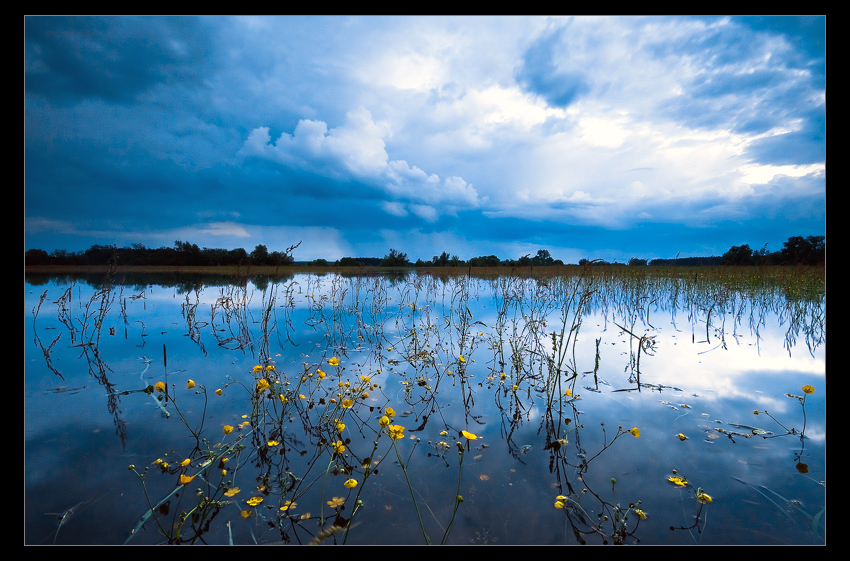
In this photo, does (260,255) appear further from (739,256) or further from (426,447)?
(739,256)

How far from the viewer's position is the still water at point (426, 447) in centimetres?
145

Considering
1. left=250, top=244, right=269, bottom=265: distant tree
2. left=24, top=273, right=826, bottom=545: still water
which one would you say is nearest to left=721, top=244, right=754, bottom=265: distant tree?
left=24, top=273, right=826, bottom=545: still water

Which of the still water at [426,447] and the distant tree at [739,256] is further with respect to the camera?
the distant tree at [739,256]

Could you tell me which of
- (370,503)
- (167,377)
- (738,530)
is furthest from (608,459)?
(167,377)

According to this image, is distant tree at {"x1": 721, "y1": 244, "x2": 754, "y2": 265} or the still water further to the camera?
distant tree at {"x1": 721, "y1": 244, "x2": 754, "y2": 265}

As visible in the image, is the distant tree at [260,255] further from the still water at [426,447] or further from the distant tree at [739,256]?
the distant tree at [739,256]

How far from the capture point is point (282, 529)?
1.41m

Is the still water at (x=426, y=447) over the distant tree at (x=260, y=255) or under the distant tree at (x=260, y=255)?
under

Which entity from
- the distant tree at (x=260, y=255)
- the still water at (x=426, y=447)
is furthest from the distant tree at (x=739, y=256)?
the distant tree at (x=260, y=255)

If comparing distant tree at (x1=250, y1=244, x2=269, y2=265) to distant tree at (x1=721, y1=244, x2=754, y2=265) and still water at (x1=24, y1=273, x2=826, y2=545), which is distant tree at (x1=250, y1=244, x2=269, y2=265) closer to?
still water at (x1=24, y1=273, x2=826, y2=545)

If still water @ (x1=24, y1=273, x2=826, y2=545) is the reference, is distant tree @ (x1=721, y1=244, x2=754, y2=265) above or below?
above

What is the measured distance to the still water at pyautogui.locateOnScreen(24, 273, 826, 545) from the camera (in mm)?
1452
